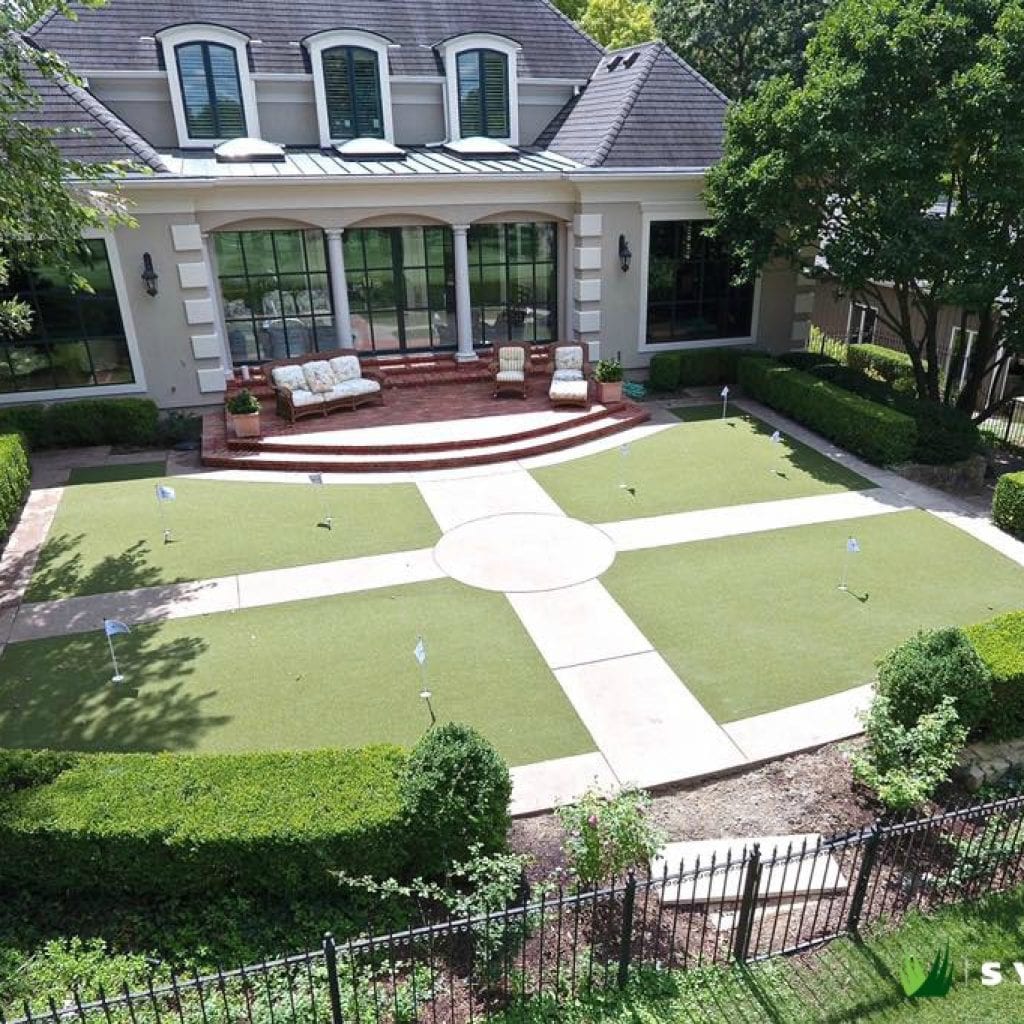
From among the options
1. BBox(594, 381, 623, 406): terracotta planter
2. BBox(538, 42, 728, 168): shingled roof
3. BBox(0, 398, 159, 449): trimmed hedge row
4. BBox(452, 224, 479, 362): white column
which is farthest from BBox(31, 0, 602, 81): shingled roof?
BBox(594, 381, 623, 406): terracotta planter

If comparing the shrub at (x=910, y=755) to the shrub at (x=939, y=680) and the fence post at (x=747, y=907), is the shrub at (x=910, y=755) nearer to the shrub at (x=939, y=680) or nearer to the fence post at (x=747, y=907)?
the shrub at (x=939, y=680)

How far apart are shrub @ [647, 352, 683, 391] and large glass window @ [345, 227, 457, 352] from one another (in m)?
5.02

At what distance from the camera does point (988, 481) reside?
1436cm

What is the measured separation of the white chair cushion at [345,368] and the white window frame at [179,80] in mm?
5656

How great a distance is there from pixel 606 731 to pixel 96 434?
1248 centimetres

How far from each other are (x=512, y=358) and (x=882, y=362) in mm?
9180

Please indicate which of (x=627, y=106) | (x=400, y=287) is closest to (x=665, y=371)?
(x=627, y=106)

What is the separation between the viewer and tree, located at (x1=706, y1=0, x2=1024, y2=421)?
40.9 ft

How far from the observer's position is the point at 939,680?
6.52 metres

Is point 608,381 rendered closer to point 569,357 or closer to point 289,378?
point 569,357

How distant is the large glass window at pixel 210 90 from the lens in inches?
665

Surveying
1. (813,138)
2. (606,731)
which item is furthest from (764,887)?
(813,138)

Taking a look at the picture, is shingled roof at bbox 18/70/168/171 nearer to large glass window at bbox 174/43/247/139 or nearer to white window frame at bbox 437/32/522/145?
large glass window at bbox 174/43/247/139

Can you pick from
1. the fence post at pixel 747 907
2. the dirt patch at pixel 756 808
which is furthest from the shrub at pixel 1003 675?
the fence post at pixel 747 907
